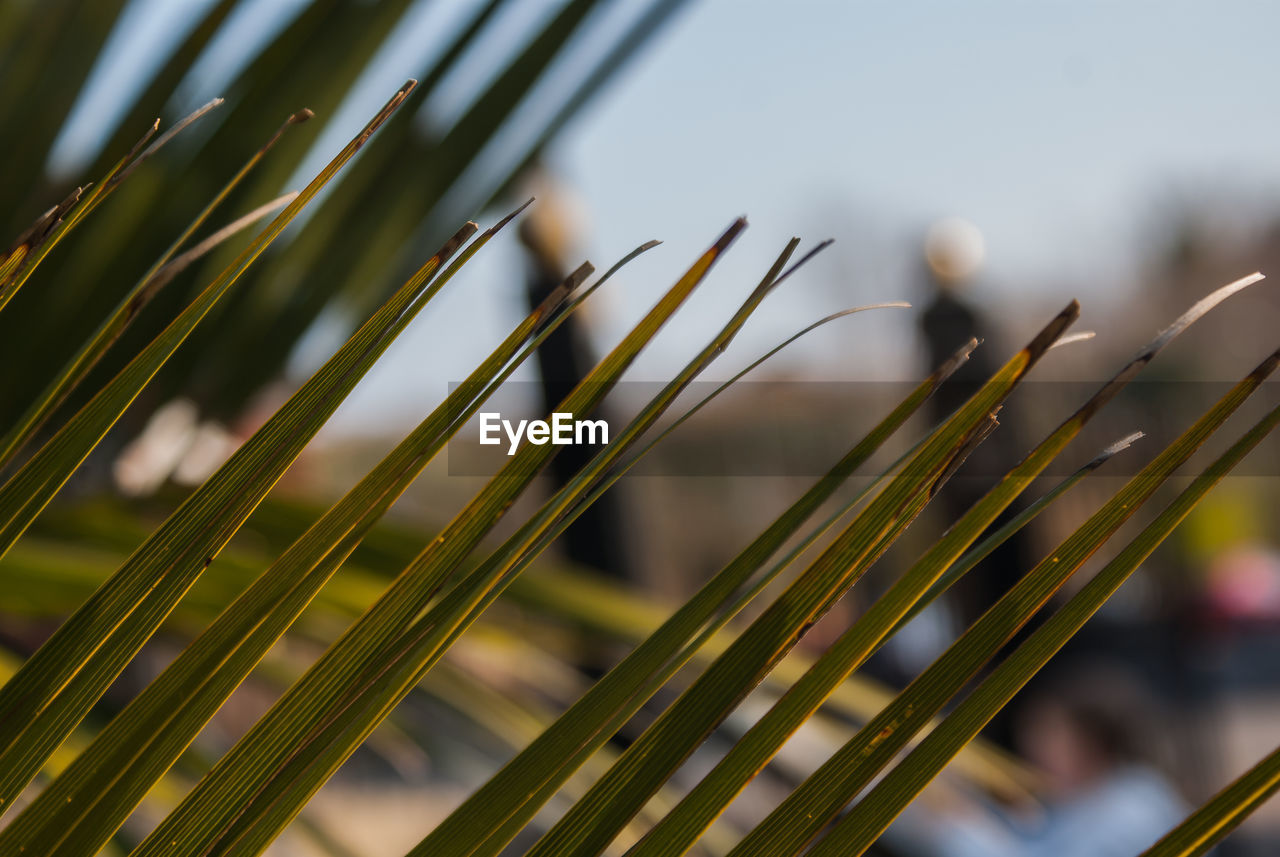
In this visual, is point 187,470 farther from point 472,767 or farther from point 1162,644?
point 1162,644

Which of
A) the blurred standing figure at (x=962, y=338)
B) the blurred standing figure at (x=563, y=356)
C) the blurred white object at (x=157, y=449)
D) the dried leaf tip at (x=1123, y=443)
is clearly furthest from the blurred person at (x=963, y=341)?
the dried leaf tip at (x=1123, y=443)

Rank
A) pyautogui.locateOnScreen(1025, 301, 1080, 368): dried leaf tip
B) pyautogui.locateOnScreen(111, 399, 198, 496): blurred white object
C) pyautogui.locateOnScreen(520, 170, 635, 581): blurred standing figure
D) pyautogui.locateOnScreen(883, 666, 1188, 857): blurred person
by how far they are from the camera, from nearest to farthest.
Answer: pyautogui.locateOnScreen(1025, 301, 1080, 368): dried leaf tip → pyautogui.locateOnScreen(111, 399, 198, 496): blurred white object → pyautogui.locateOnScreen(520, 170, 635, 581): blurred standing figure → pyautogui.locateOnScreen(883, 666, 1188, 857): blurred person

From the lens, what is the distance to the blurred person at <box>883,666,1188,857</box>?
2.86 m

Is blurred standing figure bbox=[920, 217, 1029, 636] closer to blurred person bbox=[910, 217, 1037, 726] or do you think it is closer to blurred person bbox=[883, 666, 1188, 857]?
blurred person bbox=[910, 217, 1037, 726]

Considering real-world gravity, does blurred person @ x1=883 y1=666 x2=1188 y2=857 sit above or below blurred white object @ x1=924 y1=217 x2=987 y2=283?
below

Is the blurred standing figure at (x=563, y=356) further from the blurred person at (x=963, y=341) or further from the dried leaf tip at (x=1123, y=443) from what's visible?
the dried leaf tip at (x=1123, y=443)

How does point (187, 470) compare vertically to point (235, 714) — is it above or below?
above

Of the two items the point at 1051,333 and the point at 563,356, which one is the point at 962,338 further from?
the point at 1051,333

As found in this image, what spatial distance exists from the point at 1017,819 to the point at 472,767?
2.16 meters

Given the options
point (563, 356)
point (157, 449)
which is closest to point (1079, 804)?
point (563, 356)

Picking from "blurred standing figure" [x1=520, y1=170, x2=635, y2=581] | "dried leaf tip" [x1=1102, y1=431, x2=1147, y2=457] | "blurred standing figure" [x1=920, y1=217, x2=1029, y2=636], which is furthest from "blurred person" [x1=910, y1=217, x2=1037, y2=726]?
"dried leaf tip" [x1=1102, y1=431, x2=1147, y2=457]

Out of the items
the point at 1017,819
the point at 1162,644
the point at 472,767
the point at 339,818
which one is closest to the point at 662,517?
the point at 339,818

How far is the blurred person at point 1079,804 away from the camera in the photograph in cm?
286

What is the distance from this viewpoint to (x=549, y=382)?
2746 mm
